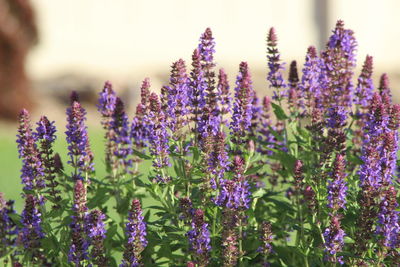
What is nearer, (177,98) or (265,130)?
(177,98)

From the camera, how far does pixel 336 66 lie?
16.5 ft

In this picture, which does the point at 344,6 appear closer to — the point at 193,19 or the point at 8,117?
the point at 193,19

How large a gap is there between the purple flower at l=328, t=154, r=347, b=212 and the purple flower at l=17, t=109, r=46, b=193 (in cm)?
173

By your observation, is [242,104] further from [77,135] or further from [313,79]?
[77,135]

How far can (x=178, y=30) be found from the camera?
25.1 metres

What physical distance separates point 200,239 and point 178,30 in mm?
21616

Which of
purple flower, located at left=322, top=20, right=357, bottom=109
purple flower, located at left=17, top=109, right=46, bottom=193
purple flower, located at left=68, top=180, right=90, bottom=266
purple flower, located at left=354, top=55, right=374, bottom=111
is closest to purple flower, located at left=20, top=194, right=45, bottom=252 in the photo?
purple flower, located at left=17, top=109, right=46, bottom=193

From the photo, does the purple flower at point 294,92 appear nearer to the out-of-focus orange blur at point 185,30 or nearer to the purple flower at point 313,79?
the purple flower at point 313,79

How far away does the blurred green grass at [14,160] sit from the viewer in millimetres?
11945

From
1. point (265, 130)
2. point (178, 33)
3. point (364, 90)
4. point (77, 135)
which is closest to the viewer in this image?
point (77, 135)

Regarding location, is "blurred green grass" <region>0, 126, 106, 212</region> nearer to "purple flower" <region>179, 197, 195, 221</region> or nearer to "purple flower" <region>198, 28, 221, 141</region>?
"purple flower" <region>198, 28, 221, 141</region>

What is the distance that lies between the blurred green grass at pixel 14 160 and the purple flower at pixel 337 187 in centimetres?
731

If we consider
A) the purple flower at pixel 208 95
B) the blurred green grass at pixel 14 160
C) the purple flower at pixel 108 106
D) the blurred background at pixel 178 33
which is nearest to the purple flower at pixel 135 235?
the purple flower at pixel 208 95

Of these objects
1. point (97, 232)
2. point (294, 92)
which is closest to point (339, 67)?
point (294, 92)
